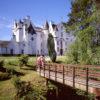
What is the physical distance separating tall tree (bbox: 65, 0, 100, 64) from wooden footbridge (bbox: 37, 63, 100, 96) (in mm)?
5813

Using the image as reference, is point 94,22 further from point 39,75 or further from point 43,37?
point 43,37

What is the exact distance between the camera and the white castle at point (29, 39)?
87000 mm

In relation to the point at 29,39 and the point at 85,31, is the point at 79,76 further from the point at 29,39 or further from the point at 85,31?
the point at 29,39

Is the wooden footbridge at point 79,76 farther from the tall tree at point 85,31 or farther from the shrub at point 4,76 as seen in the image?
the shrub at point 4,76

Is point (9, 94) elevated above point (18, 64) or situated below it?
below

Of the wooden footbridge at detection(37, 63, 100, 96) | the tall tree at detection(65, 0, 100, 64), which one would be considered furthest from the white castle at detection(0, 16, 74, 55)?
the wooden footbridge at detection(37, 63, 100, 96)

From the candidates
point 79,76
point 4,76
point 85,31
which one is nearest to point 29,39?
point 4,76

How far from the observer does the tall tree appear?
33.9 m

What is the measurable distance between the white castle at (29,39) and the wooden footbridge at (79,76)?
180ft

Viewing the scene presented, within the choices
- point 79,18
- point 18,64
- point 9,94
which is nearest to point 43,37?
point 18,64

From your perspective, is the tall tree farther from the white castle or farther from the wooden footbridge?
the white castle

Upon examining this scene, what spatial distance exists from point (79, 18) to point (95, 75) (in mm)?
17773

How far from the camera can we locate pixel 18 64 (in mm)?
45594

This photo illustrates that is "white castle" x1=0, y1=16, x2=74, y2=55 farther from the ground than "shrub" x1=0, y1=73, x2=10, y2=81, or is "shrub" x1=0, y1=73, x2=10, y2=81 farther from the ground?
"white castle" x1=0, y1=16, x2=74, y2=55
